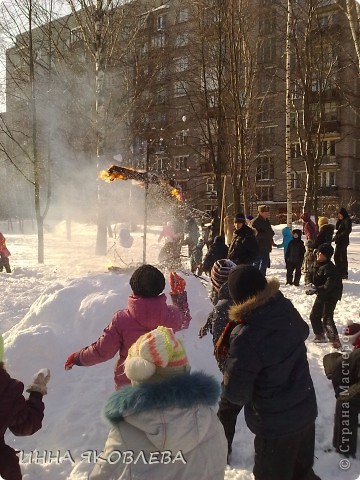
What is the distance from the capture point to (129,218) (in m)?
17.9

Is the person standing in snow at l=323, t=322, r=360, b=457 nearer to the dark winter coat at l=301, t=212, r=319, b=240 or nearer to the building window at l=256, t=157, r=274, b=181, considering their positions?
the dark winter coat at l=301, t=212, r=319, b=240

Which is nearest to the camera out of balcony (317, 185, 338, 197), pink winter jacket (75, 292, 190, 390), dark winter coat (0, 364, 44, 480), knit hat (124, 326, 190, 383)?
knit hat (124, 326, 190, 383)

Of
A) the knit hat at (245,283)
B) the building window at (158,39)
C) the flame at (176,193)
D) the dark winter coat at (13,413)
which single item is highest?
the building window at (158,39)

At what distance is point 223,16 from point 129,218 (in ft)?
28.7

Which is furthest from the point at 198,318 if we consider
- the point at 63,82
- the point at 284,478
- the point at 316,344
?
the point at 63,82

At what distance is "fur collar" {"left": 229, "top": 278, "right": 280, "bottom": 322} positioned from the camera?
2188 mm

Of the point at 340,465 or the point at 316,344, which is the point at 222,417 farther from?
the point at 316,344

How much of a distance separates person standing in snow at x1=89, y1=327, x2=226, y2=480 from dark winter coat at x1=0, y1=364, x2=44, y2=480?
0.52 meters

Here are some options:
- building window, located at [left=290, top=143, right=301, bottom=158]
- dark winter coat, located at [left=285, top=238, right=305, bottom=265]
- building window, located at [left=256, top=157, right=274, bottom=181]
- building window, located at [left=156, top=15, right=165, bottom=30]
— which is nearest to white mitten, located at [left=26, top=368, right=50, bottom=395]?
dark winter coat, located at [left=285, top=238, right=305, bottom=265]

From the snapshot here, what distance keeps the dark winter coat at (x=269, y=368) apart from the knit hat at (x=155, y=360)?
38 cm

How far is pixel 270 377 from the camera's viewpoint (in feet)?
7.02

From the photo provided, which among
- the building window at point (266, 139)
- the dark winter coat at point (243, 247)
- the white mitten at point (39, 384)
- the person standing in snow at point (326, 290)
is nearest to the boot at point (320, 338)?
the person standing in snow at point (326, 290)

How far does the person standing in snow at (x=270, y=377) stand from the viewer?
6.96 feet

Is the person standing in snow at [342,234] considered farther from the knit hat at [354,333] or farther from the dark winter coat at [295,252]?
the knit hat at [354,333]
